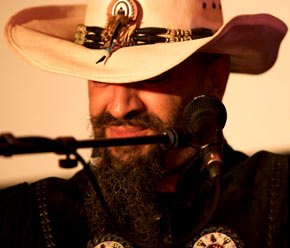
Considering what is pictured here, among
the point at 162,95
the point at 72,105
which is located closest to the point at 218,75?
the point at 162,95

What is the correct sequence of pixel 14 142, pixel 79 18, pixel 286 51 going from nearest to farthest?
pixel 14 142 → pixel 79 18 → pixel 286 51

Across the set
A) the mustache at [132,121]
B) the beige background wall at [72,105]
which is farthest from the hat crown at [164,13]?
the beige background wall at [72,105]

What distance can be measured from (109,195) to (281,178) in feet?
1.74

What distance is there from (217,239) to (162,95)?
→ 465 millimetres

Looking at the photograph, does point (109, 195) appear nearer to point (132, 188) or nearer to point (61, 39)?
point (132, 188)

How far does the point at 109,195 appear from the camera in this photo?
1.75 metres

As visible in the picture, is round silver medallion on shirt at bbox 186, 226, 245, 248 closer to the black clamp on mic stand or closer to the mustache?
the mustache

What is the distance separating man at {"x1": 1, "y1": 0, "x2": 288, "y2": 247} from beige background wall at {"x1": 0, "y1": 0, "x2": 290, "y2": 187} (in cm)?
85

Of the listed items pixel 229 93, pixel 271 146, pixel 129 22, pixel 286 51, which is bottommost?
pixel 271 146

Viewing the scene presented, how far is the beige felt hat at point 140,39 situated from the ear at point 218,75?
0.09m

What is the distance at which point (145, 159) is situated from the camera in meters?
1.69

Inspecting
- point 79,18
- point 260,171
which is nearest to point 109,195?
point 260,171

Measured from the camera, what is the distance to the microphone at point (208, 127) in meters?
1.15

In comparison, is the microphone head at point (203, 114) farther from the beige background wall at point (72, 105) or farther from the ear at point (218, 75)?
the beige background wall at point (72, 105)
